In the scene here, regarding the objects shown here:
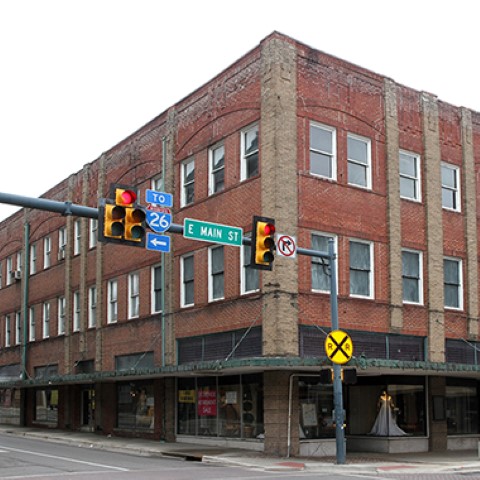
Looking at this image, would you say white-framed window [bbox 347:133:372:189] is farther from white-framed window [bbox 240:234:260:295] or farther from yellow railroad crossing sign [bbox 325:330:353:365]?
yellow railroad crossing sign [bbox 325:330:353:365]

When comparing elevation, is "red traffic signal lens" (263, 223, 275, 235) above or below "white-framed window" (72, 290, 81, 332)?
above

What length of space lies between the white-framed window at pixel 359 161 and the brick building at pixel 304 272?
Result: 0.07 m

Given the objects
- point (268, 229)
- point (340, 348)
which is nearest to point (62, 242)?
point (340, 348)

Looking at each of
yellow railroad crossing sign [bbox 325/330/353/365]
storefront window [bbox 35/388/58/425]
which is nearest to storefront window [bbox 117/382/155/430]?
storefront window [bbox 35/388/58/425]

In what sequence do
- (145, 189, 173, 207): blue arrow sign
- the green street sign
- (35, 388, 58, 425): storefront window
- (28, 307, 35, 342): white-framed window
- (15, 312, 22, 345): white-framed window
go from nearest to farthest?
(145, 189, 173, 207): blue arrow sign < the green street sign < (35, 388, 58, 425): storefront window < (28, 307, 35, 342): white-framed window < (15, 312, 22, 345): white-framed window

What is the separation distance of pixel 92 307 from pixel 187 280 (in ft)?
29.2

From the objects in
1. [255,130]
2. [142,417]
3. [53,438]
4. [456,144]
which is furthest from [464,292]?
[53,438]

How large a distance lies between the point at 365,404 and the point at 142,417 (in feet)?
29.6

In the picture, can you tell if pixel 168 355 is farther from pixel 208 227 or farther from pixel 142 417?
pixel 208 227

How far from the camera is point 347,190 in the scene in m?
25.9

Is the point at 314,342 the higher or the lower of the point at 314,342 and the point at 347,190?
the lower

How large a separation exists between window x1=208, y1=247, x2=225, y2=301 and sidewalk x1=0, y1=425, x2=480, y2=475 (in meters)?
5.03

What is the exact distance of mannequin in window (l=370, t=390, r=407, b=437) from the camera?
25.6 meters

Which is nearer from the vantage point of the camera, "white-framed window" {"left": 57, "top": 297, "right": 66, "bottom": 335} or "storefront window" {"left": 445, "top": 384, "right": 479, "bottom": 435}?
"storefront window" {"left": 445, "top": 384, "right": 479, "bottom": 435}
